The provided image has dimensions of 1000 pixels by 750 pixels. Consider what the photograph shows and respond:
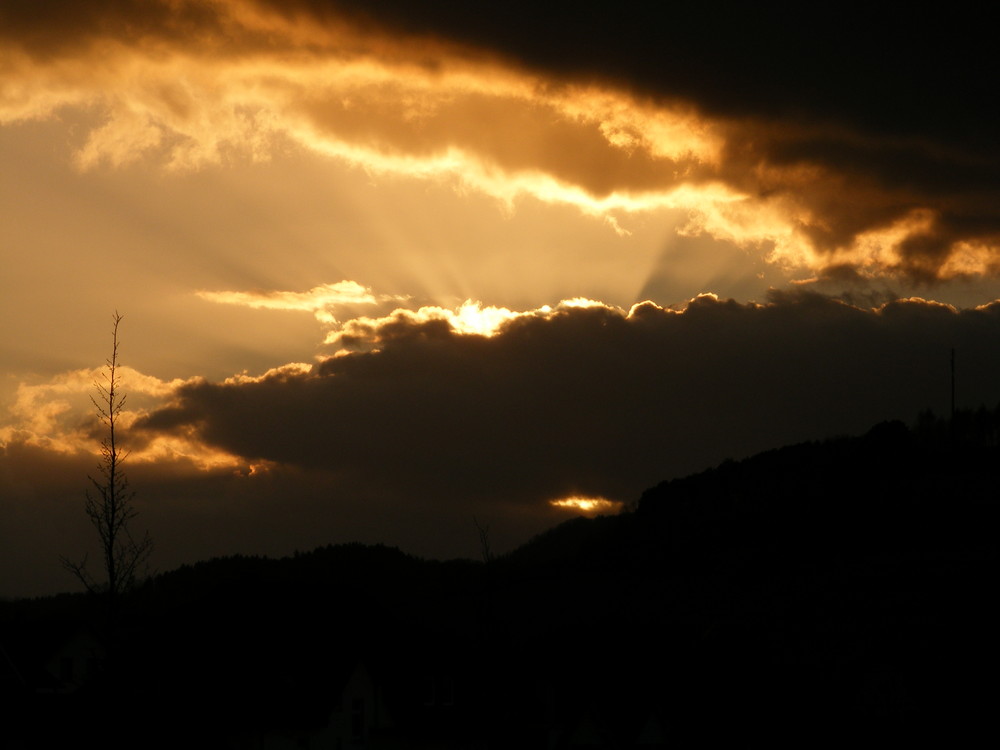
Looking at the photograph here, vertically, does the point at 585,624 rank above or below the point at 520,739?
above

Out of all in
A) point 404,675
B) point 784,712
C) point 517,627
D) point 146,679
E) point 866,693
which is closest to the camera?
point 146,679

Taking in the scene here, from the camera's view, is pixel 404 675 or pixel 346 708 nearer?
pixel 346 708

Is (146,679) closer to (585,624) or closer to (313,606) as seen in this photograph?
(313,606)

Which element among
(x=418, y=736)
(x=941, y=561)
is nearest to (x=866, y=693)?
(x=418, y=736)

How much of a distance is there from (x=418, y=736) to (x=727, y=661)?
23786mm

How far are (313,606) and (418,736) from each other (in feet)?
37.2

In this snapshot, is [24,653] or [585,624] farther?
[585,624]

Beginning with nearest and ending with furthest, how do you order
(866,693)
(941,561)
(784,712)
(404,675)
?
(404,675)
(784,712)
(866,693)
(941,561)

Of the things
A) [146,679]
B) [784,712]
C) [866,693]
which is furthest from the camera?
[866,693]

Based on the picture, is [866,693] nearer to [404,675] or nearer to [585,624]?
[585,624]

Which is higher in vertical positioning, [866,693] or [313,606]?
[313,606]

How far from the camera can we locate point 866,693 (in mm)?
82188

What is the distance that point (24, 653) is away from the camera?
251ft

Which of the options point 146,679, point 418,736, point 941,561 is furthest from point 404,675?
point 941,561
